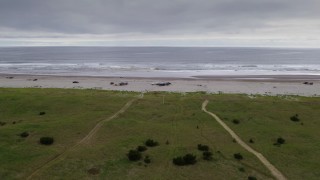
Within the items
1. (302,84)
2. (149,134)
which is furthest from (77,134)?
(302,84)

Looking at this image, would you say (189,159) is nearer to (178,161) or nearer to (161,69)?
(178,161)

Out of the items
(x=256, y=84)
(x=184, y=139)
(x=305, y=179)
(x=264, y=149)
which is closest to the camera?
(x=305, y=179)

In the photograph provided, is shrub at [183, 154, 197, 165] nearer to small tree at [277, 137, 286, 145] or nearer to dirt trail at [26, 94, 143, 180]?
small tree at [277, 137, 286, 145]

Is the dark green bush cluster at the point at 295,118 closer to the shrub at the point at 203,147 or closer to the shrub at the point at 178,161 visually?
the shrub at the point at 203,147

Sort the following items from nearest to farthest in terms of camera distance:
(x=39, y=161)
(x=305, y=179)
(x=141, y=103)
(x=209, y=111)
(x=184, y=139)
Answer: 1. (x=305, y=179)
2. (x=39, y=161)
3. (x=184, y=139)
4. (x=209, y=111)
5. (x=141, y=103)

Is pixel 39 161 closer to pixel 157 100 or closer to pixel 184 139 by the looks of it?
pixel 184 139

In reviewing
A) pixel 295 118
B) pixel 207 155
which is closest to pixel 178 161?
pixel 207 155

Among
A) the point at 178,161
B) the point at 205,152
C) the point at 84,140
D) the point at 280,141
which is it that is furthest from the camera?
the point at 84,140
